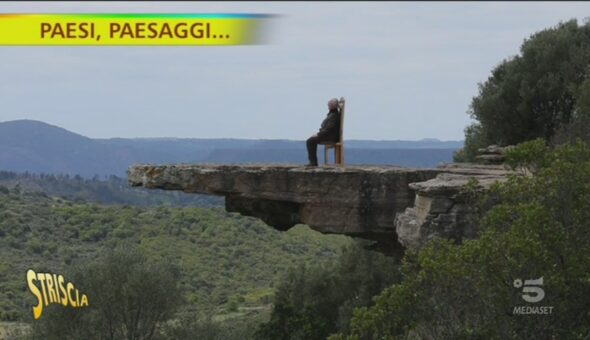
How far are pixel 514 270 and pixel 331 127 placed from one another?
7.76 m

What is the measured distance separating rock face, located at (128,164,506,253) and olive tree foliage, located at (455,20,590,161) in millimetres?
14762

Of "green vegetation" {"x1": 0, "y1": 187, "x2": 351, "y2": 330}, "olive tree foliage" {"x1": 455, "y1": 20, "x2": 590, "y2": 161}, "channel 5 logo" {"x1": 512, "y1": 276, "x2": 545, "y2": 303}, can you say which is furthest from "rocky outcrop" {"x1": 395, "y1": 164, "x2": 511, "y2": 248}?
"green vegetation" {"x1": 0, "y1": 187, "x2": 351, "y2": 330}

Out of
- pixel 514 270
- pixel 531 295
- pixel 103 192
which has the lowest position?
pixel 103 192

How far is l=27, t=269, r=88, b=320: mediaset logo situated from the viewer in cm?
4359

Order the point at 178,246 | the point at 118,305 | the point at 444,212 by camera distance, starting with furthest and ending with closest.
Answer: the point at 178,246, the point at 118,305, the point at 444,212

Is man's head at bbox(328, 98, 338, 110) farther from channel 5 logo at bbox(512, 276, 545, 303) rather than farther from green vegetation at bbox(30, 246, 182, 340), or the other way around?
green vegetation at bbox(30, 246, 182, 340)

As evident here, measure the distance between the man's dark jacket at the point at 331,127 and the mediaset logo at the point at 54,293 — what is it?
78.9ft

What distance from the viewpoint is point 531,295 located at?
15352 mm

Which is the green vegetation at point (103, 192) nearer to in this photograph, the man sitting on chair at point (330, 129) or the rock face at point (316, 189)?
the rock face at point (316, 189)

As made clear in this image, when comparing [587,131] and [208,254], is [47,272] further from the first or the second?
[587,131]

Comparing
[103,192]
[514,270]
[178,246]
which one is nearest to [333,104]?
[514,270]

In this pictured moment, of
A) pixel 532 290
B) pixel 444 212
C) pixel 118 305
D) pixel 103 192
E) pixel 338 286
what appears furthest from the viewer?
pixel 103 192

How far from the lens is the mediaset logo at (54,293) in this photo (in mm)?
43594

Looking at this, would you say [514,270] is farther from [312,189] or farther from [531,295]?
[312,189]
